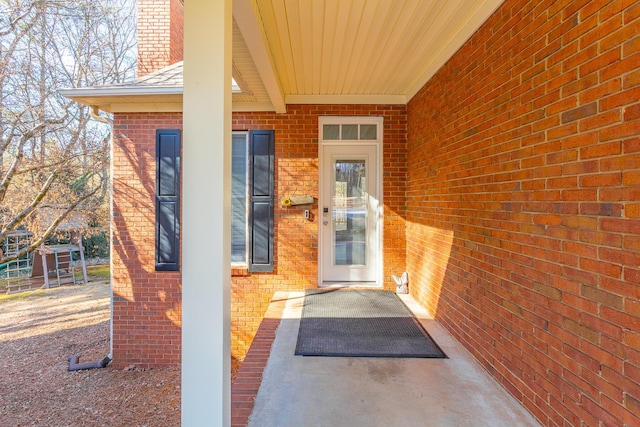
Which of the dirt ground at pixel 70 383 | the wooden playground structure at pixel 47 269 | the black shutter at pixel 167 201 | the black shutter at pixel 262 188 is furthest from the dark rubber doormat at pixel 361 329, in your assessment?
the wooden playground structure at pixel 47 269

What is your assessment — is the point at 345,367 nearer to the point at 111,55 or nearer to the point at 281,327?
the point at 281,327

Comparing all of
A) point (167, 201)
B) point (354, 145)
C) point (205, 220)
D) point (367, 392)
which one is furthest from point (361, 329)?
point (167, 201)

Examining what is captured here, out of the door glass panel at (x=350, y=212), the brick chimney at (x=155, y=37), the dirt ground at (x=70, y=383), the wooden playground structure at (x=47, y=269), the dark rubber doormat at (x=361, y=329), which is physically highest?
the brick chimney at (x=155, y=37)

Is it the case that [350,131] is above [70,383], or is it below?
above

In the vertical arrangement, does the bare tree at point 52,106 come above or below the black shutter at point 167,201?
above

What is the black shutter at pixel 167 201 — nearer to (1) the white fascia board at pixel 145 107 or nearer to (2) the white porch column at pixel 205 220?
(1) the white fascia board at pixel 145 107

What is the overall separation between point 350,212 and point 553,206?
2976 millimetres

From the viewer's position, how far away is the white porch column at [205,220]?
4.24ft

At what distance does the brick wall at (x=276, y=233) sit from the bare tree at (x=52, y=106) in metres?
3.58

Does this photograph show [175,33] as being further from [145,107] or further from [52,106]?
[52,106]

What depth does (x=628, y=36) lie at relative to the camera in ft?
4.09

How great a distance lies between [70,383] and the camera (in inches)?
183

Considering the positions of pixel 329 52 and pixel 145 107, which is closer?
pixel 329 52

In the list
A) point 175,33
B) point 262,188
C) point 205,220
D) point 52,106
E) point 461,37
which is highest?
point 175,33
